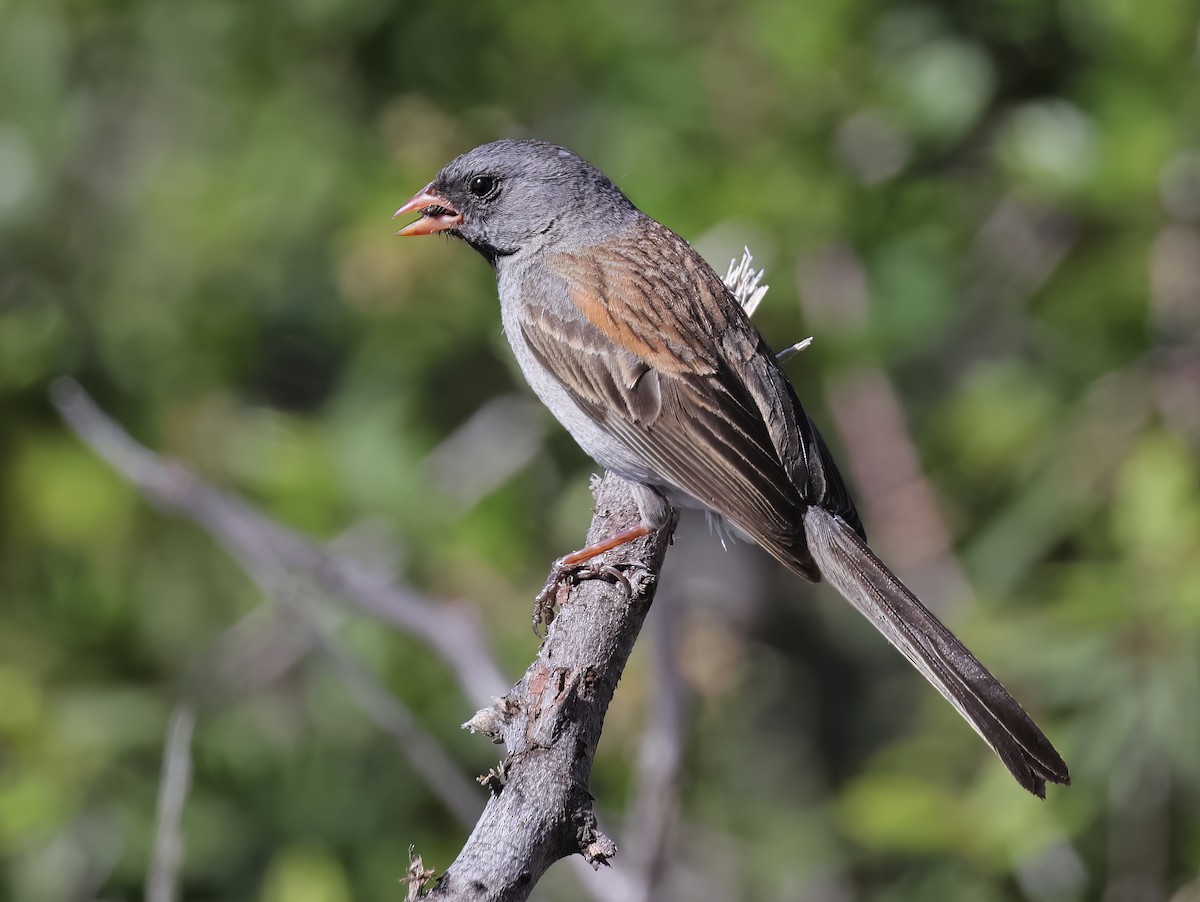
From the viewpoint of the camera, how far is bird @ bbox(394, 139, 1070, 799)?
10.4 feet

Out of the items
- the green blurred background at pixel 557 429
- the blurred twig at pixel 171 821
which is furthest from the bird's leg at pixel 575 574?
the blurred twig at pixel 171 821

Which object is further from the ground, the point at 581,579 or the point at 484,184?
the point at 484,184

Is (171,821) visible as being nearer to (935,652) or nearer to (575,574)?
(575,574)

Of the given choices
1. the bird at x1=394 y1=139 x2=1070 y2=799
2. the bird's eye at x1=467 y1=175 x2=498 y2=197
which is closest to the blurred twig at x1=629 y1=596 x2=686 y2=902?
the bird at x1=394 y1=139 x2=1070 y2=799

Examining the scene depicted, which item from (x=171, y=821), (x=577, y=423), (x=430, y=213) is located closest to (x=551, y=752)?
(x=171, y=821)

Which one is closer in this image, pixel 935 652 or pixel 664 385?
pixel 935 652

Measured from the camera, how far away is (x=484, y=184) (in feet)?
13.5

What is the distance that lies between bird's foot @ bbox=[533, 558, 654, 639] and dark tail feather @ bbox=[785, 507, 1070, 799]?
21.1 inches

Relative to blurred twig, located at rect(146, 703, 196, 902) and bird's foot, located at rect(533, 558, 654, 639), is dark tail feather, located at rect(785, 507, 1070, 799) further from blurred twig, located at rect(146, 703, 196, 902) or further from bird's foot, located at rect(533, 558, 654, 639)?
blurred twig, located at rect(146, 703, 196, 902)

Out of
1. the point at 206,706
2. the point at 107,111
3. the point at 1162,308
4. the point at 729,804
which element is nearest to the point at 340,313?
the point at 206,706

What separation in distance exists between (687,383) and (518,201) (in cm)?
89

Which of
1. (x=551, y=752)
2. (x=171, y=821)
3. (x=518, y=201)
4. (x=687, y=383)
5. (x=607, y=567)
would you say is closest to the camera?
(x=551, y=752)

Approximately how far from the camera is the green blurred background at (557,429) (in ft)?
13.9

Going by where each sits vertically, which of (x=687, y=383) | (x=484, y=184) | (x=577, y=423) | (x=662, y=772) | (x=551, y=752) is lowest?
(x=551, y=752)
